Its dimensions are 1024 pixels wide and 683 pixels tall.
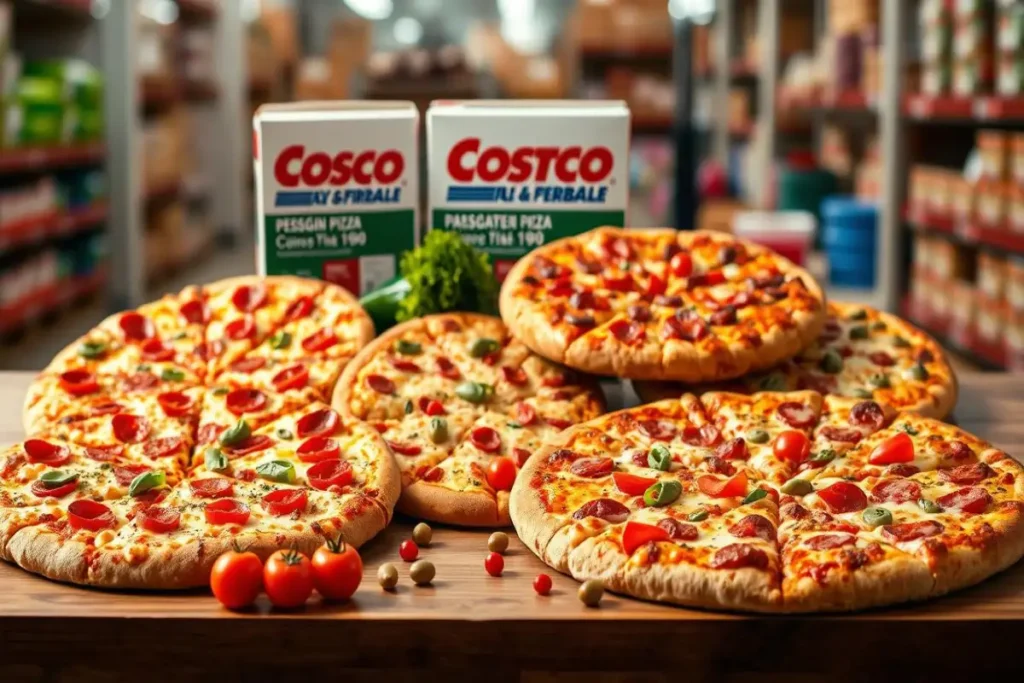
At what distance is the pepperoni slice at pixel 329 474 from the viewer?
6.47 feet

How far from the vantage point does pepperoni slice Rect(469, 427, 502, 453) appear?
2174 mm

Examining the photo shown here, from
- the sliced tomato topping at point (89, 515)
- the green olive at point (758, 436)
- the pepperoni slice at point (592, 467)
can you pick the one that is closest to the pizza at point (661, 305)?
the green olive at point (758, 436)

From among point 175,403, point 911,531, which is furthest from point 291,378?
point 911,531

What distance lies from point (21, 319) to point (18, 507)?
4.93m

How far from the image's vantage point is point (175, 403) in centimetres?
232

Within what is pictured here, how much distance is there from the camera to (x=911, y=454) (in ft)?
6.70

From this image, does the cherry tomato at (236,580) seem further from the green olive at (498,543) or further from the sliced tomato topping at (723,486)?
the sliced tomato topping at (723,486)

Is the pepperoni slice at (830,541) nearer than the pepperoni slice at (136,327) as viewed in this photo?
Yes

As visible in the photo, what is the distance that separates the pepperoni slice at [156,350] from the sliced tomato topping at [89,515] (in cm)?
73

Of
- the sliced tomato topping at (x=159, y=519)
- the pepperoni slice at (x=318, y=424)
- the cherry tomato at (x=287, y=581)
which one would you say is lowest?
the cherry tomato at (x=287, y=581)

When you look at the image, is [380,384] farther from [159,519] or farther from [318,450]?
[159,519]

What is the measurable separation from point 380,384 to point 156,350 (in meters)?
0.56

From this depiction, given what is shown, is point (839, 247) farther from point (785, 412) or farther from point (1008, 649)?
point (1008, 649)

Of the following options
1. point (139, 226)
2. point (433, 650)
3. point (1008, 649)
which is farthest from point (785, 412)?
point (139, 226)
